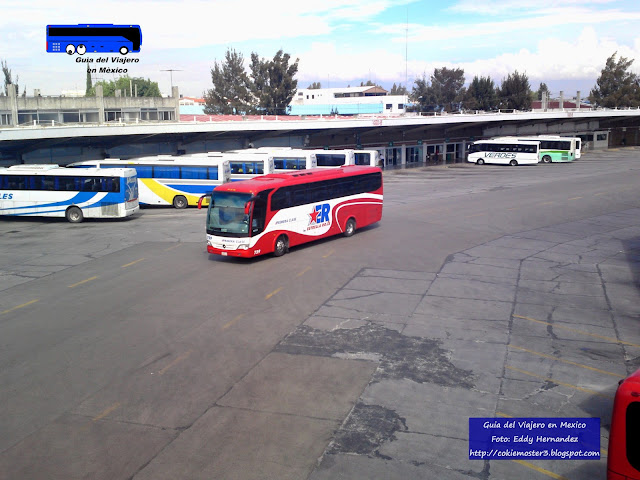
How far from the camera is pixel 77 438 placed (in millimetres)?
8719

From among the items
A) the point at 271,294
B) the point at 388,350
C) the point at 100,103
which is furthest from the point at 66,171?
the point at 388,350

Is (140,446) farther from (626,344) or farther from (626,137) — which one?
(626,137)

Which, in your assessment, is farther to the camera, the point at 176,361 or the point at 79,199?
the point at 79,199

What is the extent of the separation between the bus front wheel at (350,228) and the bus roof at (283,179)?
1979 millimetres

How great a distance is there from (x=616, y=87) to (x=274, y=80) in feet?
225

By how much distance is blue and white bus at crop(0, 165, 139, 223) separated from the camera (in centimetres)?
2797

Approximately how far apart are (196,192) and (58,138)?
9538 millimetres

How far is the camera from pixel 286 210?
20734mm

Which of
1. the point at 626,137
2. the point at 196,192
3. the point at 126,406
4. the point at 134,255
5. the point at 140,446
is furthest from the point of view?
the point at 626,137

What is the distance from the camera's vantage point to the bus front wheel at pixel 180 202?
33094 mm

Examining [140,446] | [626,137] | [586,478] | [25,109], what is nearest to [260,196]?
[140,446]

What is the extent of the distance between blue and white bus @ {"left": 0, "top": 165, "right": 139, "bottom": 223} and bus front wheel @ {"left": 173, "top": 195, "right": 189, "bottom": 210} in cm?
454

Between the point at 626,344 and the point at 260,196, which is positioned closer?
the point at 626,344

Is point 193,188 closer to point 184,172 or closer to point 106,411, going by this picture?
point 184,172
